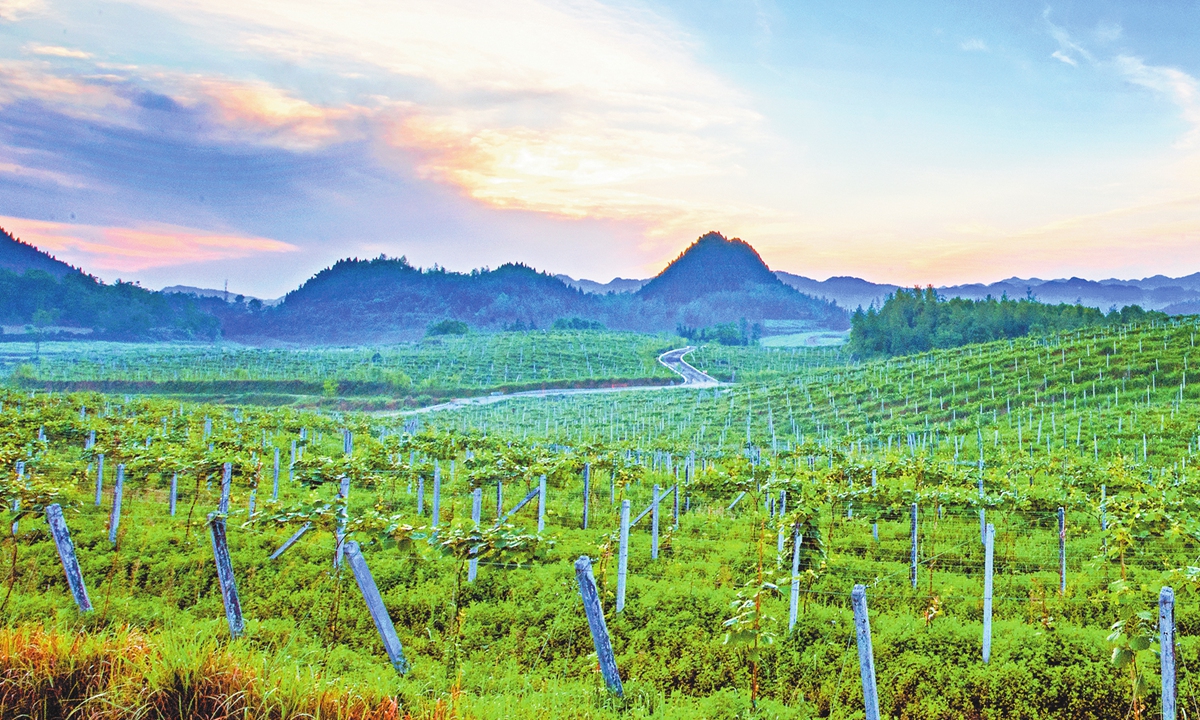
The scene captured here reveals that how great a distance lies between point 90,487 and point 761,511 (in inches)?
641

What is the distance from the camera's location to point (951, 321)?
82.4 meters

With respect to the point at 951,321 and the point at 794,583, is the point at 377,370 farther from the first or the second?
the point at 794,583

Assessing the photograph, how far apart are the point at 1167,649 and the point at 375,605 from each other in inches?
254

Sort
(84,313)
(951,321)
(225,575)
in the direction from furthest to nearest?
(84,313) → (951,321) → (225,575)

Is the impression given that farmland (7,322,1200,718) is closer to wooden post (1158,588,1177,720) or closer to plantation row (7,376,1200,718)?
plantation row (7,376,1200,718)

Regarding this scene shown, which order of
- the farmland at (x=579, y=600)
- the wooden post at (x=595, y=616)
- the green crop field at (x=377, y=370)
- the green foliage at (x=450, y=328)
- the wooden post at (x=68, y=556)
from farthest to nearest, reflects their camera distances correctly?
1. the green foliage at (x=450, y=328)
2. the green crop field at (x=377, y=370)
3. the wooden post at (x=68, y=556)
4. the wooden post at (x=595, y=616)
5. the farmland at (x=579, y=600)

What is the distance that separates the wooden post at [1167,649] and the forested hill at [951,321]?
255 ft

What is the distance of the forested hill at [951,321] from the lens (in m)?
74.7

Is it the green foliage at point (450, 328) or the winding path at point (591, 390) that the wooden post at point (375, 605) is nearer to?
the winding path at point (591, 390)

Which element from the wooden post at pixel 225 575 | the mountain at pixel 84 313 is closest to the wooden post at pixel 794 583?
the wooden post at pixel 225 575

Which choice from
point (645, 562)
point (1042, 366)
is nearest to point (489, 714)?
point (645, 562)

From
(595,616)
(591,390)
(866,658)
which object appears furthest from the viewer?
(591,390)

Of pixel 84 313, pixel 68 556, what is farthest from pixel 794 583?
pixel 84 313

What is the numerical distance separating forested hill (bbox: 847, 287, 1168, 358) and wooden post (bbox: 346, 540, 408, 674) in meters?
80.8
